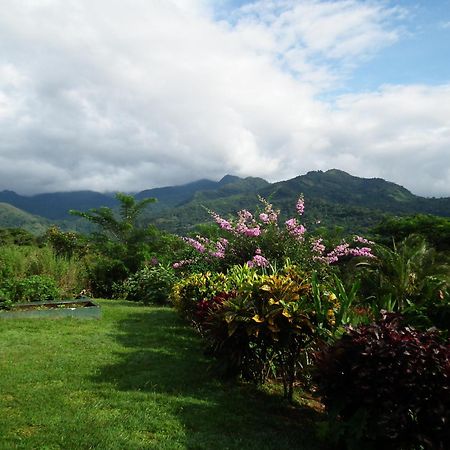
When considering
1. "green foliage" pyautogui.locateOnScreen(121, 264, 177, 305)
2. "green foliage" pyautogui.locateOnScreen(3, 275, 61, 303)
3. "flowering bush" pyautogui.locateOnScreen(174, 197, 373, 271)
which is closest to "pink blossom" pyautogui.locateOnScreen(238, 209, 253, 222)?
"flowering bush" pyautogui.locateOnScreen(174, 197, 373, 271)

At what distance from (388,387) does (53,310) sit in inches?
294

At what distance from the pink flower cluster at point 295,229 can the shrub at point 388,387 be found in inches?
235

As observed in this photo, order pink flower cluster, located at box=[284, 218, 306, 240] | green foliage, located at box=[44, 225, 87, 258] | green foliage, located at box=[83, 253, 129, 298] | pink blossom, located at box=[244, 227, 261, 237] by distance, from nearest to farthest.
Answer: pink flower cluster, located at box=[284, 218, 306, 240], pink blossom, located at box=[244, 227, 261, 237], green foliage, located at box=[83, 253, 129, 298], green foliage, located at box=[44, 225, 87, 258]

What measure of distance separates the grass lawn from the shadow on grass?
1 cm

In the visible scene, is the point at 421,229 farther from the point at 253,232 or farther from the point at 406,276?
the point at 253,232

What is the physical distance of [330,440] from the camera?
4191 mm

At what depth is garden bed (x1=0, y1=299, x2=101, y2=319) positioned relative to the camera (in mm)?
9133

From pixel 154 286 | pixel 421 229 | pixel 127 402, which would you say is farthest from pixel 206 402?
pixel 421 229

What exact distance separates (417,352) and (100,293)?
47.3 ft

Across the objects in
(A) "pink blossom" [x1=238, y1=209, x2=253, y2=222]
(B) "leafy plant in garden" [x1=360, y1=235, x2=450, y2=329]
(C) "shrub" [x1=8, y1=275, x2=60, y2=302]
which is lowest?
(C) "shrub" [x1=8, y1=275, x2=60, y2=302]

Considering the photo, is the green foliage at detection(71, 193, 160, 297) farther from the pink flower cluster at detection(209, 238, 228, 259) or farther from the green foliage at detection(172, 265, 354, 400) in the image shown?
the green foliage at detection(172, 265, 354, 400)

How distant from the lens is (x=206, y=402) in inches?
197

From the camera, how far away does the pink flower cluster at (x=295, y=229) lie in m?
10.0

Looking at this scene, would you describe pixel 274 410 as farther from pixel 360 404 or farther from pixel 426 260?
pixel 426 260
